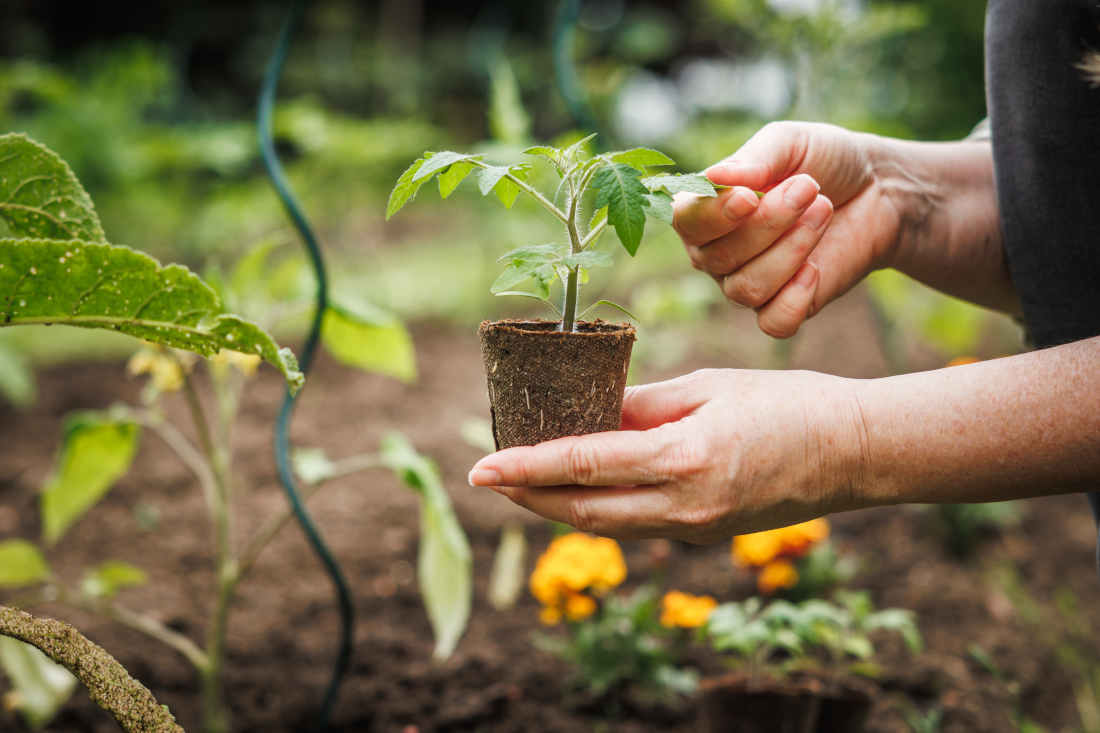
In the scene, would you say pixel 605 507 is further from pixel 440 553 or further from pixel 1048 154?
pixel 1048 154

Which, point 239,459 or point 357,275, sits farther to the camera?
point 357,275

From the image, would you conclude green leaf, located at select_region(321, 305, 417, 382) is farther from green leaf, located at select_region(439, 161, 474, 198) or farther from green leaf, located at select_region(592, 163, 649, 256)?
green leaf, located at select_region(592, 163, 649, 256)

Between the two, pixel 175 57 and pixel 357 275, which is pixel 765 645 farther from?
pixel 175 57

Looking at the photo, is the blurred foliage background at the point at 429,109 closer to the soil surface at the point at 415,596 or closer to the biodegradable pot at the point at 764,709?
the soil surface at the point at 415,596

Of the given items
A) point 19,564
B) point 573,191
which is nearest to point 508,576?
point 19,564

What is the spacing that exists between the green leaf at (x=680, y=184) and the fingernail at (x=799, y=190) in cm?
17

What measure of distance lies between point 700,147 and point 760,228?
1.79 m

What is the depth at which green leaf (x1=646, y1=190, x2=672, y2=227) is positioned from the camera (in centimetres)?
77

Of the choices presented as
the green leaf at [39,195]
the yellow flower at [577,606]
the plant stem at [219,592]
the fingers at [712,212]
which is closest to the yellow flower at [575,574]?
the yellow flower at [577,606]

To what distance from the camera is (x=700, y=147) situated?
104 inches

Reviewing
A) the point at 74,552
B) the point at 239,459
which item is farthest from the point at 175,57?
the point at 74,552

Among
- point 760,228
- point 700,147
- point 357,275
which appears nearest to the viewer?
point 760,228

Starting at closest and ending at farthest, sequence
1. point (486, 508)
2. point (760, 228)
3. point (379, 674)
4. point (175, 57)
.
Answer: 1. point (760, 228)
2. point (379, 674)
3. point (486, 508)
4. point (175, 57)

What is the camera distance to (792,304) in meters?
1.05
